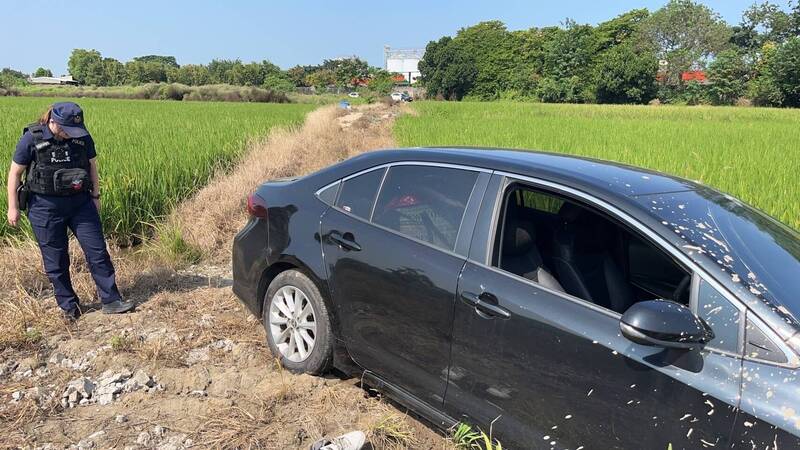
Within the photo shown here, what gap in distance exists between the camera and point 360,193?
3.40 m

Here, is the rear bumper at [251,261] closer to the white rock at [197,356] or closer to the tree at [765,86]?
the white rock at [197,356]

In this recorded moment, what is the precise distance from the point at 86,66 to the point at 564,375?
134m

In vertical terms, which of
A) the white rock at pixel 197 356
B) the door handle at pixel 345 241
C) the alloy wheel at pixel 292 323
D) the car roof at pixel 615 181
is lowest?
the white rock at pixel 197 356

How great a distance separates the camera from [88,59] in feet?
391

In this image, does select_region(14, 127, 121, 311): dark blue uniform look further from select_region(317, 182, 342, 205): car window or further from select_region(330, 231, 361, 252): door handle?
select_region(330, 231, 361, 252): door handle

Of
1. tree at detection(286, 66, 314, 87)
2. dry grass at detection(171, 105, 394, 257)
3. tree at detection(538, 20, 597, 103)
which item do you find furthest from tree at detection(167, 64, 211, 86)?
dry grass at detection(171, 105, 394, 257)

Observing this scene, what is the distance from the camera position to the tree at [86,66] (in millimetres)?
106250

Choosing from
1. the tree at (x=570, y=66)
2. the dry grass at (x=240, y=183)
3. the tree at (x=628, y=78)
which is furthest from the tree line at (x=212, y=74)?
the dry grass at (x=240, y=183)

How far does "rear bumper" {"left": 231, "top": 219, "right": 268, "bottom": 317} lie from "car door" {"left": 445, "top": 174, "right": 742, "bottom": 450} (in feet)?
5.69

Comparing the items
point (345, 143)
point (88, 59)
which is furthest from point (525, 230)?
point (88, 59)

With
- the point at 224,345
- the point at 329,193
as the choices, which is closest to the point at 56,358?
the point at 224,345

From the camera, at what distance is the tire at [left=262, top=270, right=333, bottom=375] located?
3.40 metres

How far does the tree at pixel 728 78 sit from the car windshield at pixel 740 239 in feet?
195

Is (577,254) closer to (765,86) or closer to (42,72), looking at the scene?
(765,86)
